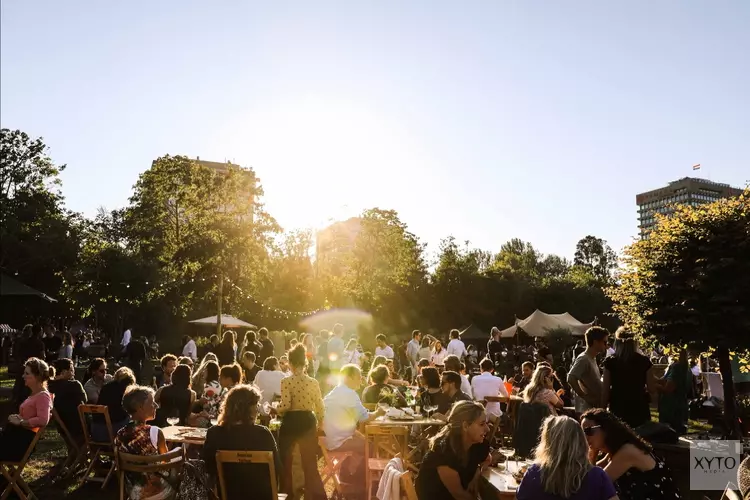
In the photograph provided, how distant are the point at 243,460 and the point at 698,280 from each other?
25.5ft

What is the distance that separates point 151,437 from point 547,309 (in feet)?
152

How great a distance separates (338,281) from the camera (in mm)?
47969

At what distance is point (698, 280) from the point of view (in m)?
9.75

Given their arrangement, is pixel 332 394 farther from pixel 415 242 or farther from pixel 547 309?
pixel 415 242

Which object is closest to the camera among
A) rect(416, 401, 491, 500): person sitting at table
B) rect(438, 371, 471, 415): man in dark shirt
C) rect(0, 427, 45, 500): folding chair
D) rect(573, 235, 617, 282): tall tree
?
rect(416, 401, 491, 500): person sitting at table

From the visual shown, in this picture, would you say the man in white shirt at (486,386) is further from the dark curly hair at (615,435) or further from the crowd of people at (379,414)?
the dark curly hair at (615,435)

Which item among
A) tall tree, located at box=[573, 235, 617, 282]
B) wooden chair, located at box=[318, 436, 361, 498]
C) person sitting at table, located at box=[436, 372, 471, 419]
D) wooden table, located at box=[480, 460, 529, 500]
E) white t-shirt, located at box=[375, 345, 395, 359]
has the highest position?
tall tree, located at box=[573, 235, 617, 282]

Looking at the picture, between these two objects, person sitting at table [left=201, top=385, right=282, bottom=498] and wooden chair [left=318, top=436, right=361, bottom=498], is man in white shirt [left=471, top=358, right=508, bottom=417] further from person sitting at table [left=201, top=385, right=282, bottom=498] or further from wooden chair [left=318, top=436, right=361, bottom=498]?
person sitting at table [left=201, top=385, right=282, bottom=498]

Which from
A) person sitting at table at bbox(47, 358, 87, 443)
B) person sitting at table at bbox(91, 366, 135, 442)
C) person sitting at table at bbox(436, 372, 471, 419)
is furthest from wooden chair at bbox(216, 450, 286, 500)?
person sitting at table at bbox(47, 358, 87, 443)

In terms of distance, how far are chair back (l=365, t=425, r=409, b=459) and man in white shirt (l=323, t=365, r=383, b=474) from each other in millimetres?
189

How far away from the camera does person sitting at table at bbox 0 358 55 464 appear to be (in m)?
6.71

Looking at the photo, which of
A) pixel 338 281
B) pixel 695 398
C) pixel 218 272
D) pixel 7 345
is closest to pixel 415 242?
pixel 338 281

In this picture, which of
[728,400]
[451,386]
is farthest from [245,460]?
[728,400]

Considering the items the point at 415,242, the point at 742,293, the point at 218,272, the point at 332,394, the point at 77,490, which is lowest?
the point at 77,490
